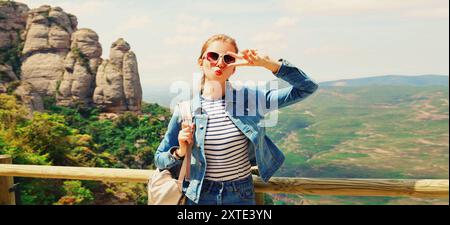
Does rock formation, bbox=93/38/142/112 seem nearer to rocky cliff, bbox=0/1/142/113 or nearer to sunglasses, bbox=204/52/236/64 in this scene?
rocky cliff, bbox=0/1/142/113

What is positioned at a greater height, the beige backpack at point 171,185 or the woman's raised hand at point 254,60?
the woman's raised hand at point 254,60

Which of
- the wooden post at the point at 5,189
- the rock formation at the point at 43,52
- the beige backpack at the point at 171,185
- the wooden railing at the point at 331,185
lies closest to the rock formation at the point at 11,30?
the rock formation at the point at 43,52

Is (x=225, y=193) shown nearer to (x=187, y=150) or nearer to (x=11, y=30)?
(x=187, y=150)

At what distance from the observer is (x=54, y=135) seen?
28844 mm

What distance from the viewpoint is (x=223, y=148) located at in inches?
76.5

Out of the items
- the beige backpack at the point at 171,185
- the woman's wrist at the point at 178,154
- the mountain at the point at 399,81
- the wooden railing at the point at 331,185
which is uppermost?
the woman's wrist at the point at 178,154

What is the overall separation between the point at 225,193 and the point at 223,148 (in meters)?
0.19

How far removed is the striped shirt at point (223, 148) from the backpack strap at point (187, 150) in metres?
0.08

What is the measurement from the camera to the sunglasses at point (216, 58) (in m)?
1.93

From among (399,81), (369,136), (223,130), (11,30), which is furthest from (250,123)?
(399,81)

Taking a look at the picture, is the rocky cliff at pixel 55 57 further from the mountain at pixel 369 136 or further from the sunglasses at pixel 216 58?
the sunglasses at pixel 216 58

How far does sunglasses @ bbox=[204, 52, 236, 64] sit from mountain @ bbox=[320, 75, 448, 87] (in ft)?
605
